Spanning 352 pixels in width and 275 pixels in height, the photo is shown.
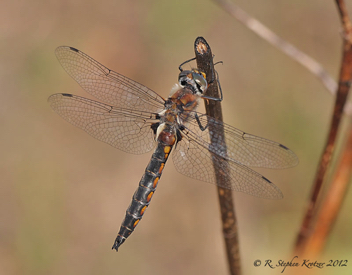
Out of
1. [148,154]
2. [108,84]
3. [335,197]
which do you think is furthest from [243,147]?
[148,154]

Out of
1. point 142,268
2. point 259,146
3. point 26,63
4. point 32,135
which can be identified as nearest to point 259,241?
point 142,268

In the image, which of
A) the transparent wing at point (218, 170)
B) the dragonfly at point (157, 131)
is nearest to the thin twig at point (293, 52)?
the dragonfly at point (157, 131)

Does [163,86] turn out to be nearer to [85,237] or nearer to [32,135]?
[32,135]

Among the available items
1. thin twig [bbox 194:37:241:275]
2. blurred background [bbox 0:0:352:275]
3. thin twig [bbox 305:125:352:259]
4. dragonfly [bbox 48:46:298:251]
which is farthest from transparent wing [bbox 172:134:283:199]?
blurred background [bbox 0:0:352:275]

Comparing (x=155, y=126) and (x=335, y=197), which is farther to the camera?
(x=155, y=126)

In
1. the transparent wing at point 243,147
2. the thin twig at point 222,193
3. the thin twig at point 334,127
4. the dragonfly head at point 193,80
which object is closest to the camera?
the thin twig at point 334,127

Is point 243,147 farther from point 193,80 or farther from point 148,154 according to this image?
point 148,154

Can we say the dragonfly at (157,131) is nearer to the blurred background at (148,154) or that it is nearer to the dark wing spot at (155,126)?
the dark wing spot at (155,126)
